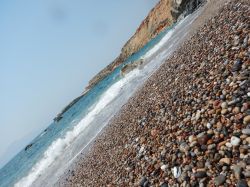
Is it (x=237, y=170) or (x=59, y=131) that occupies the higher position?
(x=237, y=170)

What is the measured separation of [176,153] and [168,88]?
17.6ft

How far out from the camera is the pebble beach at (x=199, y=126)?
21.5 ft

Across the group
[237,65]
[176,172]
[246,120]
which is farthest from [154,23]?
[246,120]

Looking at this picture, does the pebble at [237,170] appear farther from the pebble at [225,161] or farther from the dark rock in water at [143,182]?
the dark rock in water at [143,182]

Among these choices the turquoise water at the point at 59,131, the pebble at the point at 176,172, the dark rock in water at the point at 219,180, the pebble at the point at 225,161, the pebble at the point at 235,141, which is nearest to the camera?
the dark rock in water at the point at 219,180

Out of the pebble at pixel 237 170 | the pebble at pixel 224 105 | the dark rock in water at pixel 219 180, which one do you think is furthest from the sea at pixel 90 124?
the pebble at pixel 237 170

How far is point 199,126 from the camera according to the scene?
824cm

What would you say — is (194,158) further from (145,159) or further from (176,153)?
(145,159)

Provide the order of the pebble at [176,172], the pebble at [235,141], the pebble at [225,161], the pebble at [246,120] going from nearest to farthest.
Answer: the pebble at [225,161] → the pebble at [235,141] → the pebble at [246,120] → the pebble at [176,172]

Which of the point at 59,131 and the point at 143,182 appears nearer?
the point at 143,182

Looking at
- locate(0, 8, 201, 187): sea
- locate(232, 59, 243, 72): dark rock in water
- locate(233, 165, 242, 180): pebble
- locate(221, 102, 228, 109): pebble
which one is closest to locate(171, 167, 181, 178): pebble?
locate(233, 165, 242, 180): pebble

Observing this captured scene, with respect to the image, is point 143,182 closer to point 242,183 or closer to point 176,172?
point 176,172

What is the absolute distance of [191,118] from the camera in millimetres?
8938

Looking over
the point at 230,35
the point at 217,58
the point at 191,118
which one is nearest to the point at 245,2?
the point at 230,35
